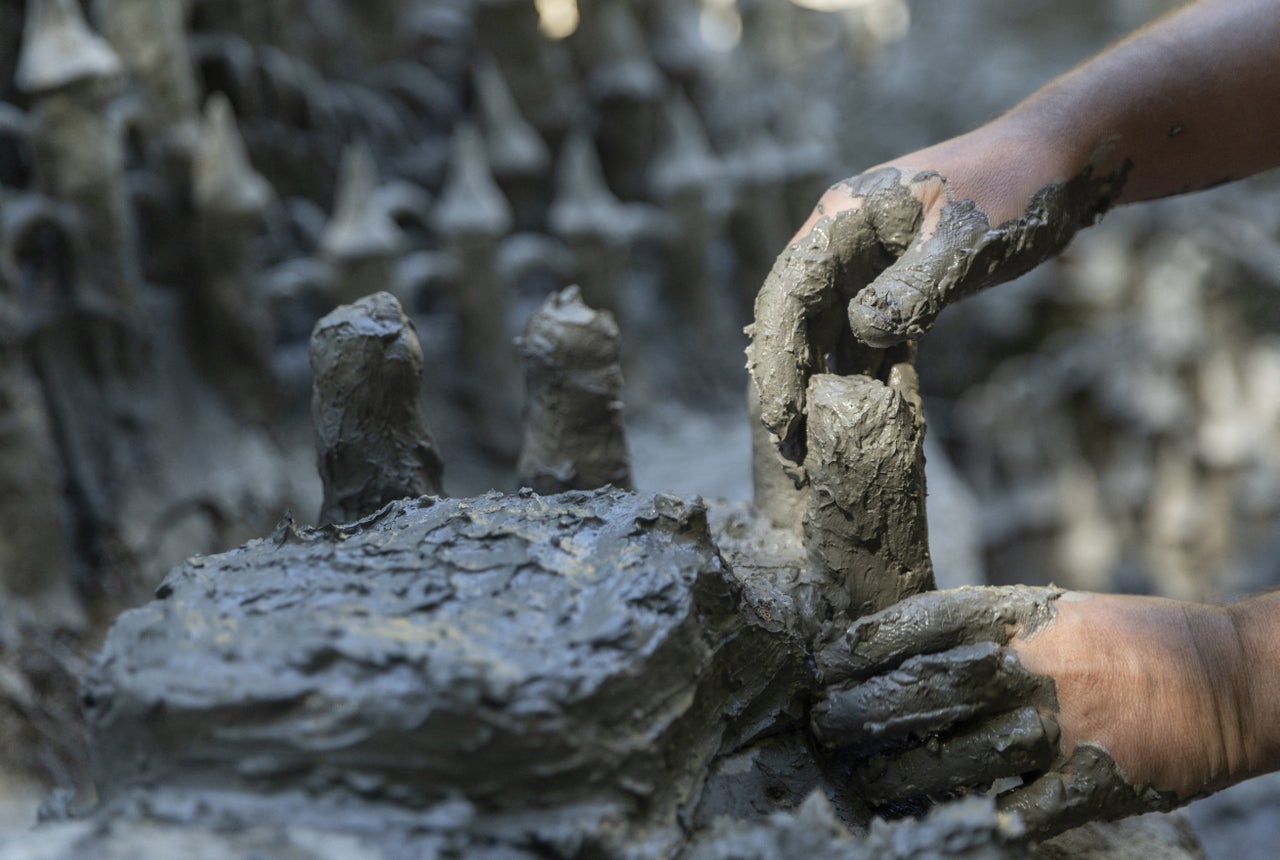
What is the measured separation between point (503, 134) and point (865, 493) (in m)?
2.57

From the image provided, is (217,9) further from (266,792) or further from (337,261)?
(266,792)

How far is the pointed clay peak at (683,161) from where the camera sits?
3.75 m

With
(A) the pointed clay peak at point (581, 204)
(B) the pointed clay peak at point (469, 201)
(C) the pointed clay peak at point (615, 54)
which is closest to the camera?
(B) the pointed clay peak at point (469, 201)

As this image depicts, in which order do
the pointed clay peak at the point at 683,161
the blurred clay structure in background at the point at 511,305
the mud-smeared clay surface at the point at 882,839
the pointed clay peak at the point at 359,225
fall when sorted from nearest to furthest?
1. the mud-smeared clay surface at the point at 882,839
2. the blurred clay structure in background at the point at 511,305
3. the pointed clay peak at the point at 359,225
4. the pointed clay peak at the point at 683,161

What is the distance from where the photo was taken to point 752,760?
3.77ft

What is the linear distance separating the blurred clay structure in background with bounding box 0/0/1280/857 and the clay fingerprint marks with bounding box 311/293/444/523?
20 mm

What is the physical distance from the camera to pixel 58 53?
96.3 inches

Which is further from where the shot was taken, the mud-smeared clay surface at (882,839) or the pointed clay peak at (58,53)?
the pointed clay peak at (58,53)

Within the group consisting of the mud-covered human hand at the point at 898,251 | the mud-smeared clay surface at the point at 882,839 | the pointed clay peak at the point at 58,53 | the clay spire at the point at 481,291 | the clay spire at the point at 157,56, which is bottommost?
the mud-smeared clay surface at the point at 882,839

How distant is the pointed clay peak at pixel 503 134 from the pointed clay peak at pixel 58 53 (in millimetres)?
1258

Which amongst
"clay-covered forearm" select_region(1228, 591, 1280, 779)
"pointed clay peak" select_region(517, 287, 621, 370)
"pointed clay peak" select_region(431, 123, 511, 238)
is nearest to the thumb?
"pointed clay peak" select_region(517, 287, 621, 370)

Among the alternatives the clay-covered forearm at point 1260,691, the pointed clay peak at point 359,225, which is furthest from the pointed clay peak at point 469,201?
the clay-covered forearm at point 1260,691

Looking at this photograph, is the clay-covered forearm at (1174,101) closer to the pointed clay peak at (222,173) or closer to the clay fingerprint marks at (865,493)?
the clay fingerprint marks at (865,493)

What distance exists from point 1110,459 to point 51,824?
4.32m
